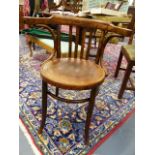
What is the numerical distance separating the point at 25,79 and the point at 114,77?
1.22 m

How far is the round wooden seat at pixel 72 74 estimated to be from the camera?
108cm

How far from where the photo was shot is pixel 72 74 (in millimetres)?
1176

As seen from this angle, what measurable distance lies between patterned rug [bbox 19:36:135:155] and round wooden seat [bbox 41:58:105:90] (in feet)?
1.69

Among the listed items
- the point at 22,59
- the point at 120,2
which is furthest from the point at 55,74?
the point at 120,2

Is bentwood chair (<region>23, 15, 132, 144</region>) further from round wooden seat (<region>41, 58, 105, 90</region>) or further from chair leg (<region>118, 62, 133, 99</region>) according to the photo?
chair leg (<region>118, 62, 133, 99</region>)

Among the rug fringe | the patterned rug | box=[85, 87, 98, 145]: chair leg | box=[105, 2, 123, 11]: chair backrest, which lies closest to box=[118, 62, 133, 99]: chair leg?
the patterned rug

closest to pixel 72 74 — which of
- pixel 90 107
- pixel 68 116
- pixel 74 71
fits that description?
pixel 74 71

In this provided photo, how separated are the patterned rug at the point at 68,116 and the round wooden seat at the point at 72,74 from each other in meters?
0.52

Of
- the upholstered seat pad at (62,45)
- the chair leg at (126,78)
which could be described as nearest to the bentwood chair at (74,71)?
the chair leg at (126,78)

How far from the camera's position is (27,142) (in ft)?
4.26

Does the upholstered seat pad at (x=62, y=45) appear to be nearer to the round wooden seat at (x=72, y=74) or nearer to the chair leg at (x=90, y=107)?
the round wooden seat at (x=72, y=74)

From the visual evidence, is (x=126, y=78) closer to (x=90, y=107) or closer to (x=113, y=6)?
(x=90, y=107)

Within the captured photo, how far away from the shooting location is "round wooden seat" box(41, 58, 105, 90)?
3.53ft
